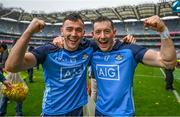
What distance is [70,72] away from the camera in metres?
3.88

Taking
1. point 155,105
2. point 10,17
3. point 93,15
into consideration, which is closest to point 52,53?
point 155,105

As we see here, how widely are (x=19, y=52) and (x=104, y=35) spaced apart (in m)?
1.01

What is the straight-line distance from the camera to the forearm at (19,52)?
3.35 metres

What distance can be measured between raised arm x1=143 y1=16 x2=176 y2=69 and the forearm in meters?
1.17

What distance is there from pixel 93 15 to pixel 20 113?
68.1m

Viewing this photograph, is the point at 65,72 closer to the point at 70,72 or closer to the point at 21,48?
the point at 70,72

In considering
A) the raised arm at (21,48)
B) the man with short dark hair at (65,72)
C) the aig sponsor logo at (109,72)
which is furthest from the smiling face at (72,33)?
the raised arm at (21,48)

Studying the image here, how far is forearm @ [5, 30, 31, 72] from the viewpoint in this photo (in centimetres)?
335

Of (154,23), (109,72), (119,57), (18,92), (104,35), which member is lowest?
(18,92)

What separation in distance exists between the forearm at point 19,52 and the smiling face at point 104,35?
34.7 inches

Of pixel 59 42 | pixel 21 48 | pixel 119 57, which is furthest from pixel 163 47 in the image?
pixel 21 48

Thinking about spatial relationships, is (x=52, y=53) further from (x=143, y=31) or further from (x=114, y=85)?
(x=143, y=31)

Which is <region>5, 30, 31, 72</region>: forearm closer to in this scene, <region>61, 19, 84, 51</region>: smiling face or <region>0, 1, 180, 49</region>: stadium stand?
<region>61, 19, 84, 51</region>: smiling face

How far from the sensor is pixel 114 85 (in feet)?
12.4
